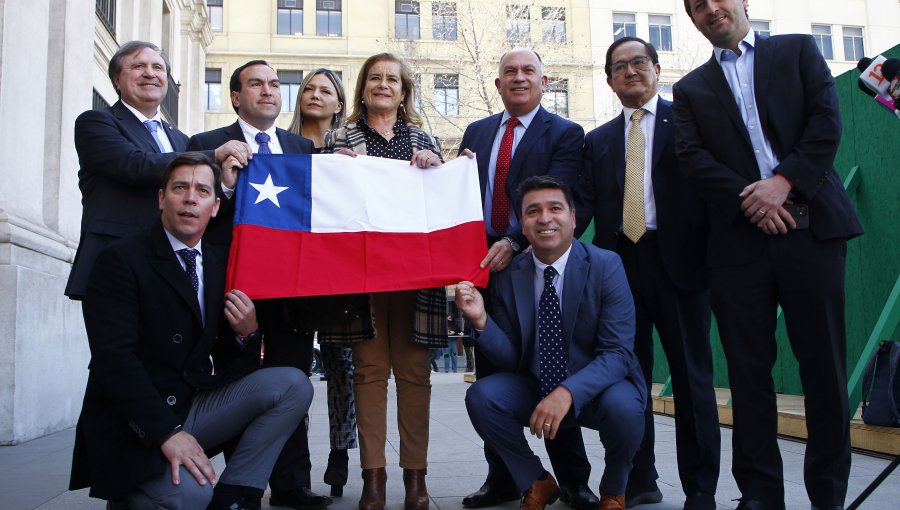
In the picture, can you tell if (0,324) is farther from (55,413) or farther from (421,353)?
(421,353)

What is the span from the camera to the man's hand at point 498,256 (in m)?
3.86

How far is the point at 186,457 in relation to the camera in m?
2.92

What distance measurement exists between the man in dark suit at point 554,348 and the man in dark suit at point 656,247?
0.28 m

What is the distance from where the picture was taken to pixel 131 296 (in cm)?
306

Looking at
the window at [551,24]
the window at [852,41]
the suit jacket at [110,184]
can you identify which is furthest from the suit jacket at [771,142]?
the window at [852,41]

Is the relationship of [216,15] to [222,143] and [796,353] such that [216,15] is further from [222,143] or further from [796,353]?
[796,353]

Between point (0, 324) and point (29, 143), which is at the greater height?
point (29, 143)

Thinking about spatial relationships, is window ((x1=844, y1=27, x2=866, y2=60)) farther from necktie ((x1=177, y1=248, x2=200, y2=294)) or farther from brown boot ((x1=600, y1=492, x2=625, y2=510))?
necktie ((x1=177, y1=248, x2=200, y2=294))

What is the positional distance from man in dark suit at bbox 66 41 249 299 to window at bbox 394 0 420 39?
26.5 m

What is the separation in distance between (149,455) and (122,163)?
146cm

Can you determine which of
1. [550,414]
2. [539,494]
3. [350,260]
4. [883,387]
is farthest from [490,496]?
[883,387]

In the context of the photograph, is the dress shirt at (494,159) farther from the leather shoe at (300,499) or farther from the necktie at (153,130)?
the necktie at (153,130)

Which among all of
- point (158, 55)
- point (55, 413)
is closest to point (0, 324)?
point (55, 413)

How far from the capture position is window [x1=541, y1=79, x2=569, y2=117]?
27.5 metres
